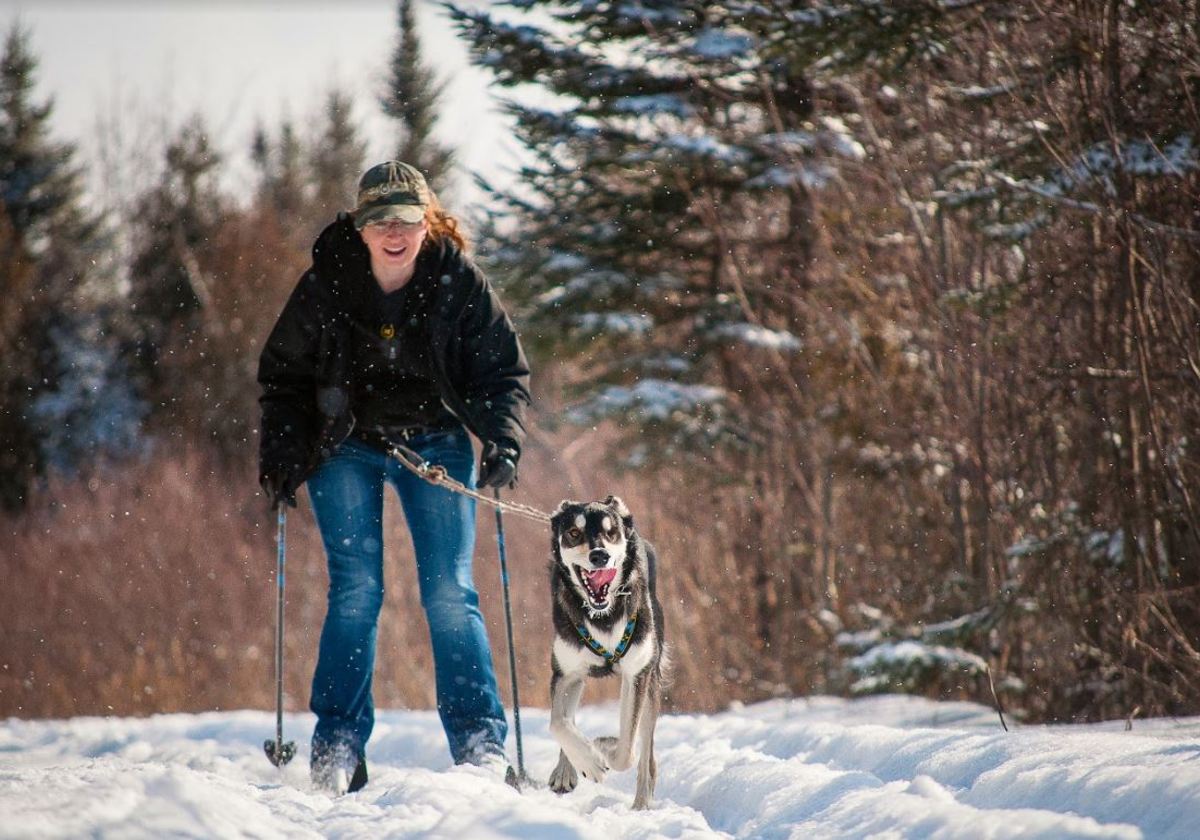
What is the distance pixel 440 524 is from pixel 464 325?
0.74 meters

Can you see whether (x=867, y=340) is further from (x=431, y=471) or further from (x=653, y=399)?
(x=431, y=471)

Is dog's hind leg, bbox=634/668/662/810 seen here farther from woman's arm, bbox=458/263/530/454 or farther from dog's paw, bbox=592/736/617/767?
woman's arm, bbox=458/263/530/454

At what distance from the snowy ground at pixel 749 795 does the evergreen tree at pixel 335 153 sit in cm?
2779

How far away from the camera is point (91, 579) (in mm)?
21938

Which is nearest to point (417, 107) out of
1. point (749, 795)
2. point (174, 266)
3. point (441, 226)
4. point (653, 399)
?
point (174, 266)

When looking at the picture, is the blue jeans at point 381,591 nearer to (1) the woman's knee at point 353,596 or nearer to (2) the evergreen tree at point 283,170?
(1) the woman's knee at point 353,596

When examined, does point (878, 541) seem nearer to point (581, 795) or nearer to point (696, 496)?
point (696, 496)

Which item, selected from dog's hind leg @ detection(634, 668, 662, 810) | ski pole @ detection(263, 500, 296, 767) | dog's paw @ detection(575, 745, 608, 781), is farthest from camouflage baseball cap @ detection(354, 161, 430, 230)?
dog's paw @ detection(575, 745, 608, 781)

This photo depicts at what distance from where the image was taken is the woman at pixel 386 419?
4.18m

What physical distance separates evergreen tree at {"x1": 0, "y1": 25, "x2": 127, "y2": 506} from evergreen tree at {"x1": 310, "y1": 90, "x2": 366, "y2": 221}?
6204 millimetres

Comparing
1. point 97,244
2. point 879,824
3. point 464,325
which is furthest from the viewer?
point 97,244

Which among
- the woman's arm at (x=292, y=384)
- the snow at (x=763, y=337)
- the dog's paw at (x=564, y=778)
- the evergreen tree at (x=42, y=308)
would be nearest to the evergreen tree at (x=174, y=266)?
the evergreen tree at (x=42, y=308)

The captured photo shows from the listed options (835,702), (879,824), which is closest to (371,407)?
(879,824)

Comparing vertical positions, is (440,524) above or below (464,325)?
below
